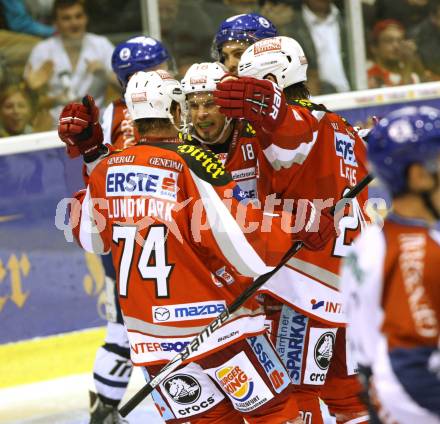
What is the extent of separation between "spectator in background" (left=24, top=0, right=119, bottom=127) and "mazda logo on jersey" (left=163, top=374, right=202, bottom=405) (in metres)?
2.79

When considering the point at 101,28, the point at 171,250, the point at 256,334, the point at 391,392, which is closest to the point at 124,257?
the point at 171,250

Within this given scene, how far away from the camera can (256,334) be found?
3514mm

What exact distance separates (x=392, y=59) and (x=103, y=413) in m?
2.70

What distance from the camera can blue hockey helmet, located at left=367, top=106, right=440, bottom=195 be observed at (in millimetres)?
2395

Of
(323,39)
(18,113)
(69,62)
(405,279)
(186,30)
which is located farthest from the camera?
(323,39)

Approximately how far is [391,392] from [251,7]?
13.9 feet

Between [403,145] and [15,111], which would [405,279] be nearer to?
[403,145]

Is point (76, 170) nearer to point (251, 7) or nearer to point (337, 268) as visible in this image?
point (251, 7)

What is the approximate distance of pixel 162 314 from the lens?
11.3 ft

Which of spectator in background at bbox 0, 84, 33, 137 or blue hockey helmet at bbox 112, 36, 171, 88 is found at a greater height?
blue hockey helmet at bbox 112, 36, 171, 88

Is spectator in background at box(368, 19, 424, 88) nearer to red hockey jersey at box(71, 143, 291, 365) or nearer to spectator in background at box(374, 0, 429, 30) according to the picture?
spectator in background at box(374, 0, 429, 30)

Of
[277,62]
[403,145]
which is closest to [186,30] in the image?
[277,62]

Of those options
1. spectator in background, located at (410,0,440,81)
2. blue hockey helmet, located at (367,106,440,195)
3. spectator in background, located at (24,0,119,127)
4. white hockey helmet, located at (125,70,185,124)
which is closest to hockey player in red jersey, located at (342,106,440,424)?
blue hockey helmet, located at (367,106,440,195)

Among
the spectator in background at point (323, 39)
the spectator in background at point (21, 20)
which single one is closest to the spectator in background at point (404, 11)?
the spectator in background at point (323, 39)
